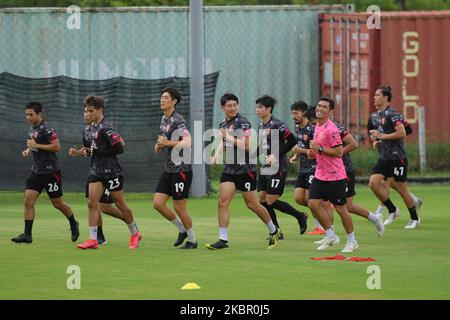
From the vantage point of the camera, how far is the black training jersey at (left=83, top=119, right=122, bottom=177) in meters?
17.3

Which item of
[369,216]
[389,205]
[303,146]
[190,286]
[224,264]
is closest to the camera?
[190,286]

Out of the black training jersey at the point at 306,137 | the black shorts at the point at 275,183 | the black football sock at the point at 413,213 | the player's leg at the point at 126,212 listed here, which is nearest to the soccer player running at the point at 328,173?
the black shorts at the point at 275,183

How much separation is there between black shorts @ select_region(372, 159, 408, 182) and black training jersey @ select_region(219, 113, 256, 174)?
3478 millimetres

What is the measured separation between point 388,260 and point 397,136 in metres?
4.26

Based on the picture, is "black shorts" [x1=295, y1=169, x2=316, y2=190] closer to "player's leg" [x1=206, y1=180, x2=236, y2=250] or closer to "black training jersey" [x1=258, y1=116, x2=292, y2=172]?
"black training jersey" [x1=258, y1=116, x2=292, y2=172]

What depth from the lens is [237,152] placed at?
17.4 meters

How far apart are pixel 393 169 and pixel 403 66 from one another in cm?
1054

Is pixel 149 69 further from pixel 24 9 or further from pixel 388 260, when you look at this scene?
pixel 388 260

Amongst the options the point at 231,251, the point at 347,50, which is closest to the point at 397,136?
the point at 231,251

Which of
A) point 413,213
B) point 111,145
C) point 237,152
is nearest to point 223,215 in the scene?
point 237,152

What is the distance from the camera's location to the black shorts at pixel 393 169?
2045cm

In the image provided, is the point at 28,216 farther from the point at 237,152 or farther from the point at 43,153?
the point at 237,152

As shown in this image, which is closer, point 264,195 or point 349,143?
point 349,143

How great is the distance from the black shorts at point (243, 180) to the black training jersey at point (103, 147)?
1401mm
